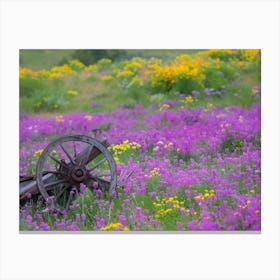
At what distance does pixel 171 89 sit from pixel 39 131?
87.4 inches

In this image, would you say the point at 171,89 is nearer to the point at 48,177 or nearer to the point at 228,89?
the point at 228,89

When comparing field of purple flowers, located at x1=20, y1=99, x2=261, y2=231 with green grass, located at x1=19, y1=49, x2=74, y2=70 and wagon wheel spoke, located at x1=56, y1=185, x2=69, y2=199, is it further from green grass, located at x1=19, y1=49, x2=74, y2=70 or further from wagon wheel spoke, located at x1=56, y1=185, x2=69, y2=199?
green grass, located at x1=19, y1=49, x2=74, y2=70

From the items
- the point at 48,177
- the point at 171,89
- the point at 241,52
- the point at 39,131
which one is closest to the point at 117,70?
the point at 171,89

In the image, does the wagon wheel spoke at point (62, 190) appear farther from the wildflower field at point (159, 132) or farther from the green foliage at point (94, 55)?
the green foliage at point (94, 55)

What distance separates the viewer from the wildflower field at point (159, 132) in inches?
233

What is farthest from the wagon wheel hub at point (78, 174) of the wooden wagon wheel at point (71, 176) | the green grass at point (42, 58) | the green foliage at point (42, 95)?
the green foliage at point (42, 95)

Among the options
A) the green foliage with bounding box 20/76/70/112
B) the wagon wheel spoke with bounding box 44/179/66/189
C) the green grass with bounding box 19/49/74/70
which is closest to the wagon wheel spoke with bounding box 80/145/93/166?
the wagon wheel spoke with bounding box 44/179/66/189

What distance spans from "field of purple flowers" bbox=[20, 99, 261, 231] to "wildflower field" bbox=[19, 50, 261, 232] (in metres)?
0.01

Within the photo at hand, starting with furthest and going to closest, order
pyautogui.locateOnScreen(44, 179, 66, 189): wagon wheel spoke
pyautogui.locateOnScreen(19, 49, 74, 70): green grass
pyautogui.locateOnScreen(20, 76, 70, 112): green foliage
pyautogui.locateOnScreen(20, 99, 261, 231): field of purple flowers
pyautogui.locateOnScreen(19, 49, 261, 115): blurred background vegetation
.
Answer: pyautogui.locateOnScreen(20, 76, 70, 112): green foliage, pyautogui.locateOnScreen(19, 49, 261, 115): blurred background vegetation, pyautogui.locateOnScreen(19, 49, 74, 70): green grass, pyautogui.locateOnScreen(20, 99, 261, 231): field of purple flowers, pyautogui.locateOnScreen(44, 179, 66, 189): wagon wheel spoke

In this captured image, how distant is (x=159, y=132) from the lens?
7.55 meters

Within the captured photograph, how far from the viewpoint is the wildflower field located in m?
5.91

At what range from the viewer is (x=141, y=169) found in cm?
668

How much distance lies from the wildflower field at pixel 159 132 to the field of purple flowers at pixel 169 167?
0.04 feet
